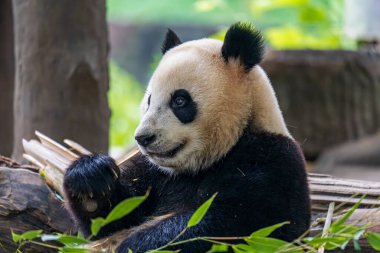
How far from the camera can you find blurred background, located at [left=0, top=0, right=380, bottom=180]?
14.6 ft

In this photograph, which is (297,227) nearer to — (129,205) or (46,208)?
(129,205)

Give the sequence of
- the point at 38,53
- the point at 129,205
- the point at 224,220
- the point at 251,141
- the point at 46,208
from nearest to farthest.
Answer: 1. the point at 129,205
2. the point at 224,220
3. the point at 251,141
4. the point at 46,208
5. the point at 38,53

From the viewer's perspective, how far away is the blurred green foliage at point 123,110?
1068cm

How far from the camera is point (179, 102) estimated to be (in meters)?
3.19

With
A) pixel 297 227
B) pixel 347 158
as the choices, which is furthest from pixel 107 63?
pixel 347 158

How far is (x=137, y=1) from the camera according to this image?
15.8m

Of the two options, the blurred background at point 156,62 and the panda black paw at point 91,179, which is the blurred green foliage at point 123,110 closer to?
the blurred background at point 156,62

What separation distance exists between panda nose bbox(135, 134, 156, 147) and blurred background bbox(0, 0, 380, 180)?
147 centimetres

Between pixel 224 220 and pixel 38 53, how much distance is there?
2.01 meters

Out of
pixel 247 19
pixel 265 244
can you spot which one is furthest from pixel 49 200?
pixel 247 19

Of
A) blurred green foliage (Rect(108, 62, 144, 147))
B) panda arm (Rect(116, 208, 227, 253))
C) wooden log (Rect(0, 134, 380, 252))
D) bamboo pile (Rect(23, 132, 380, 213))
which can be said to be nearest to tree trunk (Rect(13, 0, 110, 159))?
bamboo pile (Rect(23, 132, 380, 213))

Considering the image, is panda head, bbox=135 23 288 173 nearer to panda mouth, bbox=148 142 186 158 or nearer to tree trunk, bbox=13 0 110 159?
panda mouth, bbox=148 142 186 158

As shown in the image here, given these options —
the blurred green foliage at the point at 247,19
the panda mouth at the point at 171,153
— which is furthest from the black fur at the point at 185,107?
the blurred green foliage at the point at 247,19

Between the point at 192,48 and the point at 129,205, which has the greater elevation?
the point at 192,48
